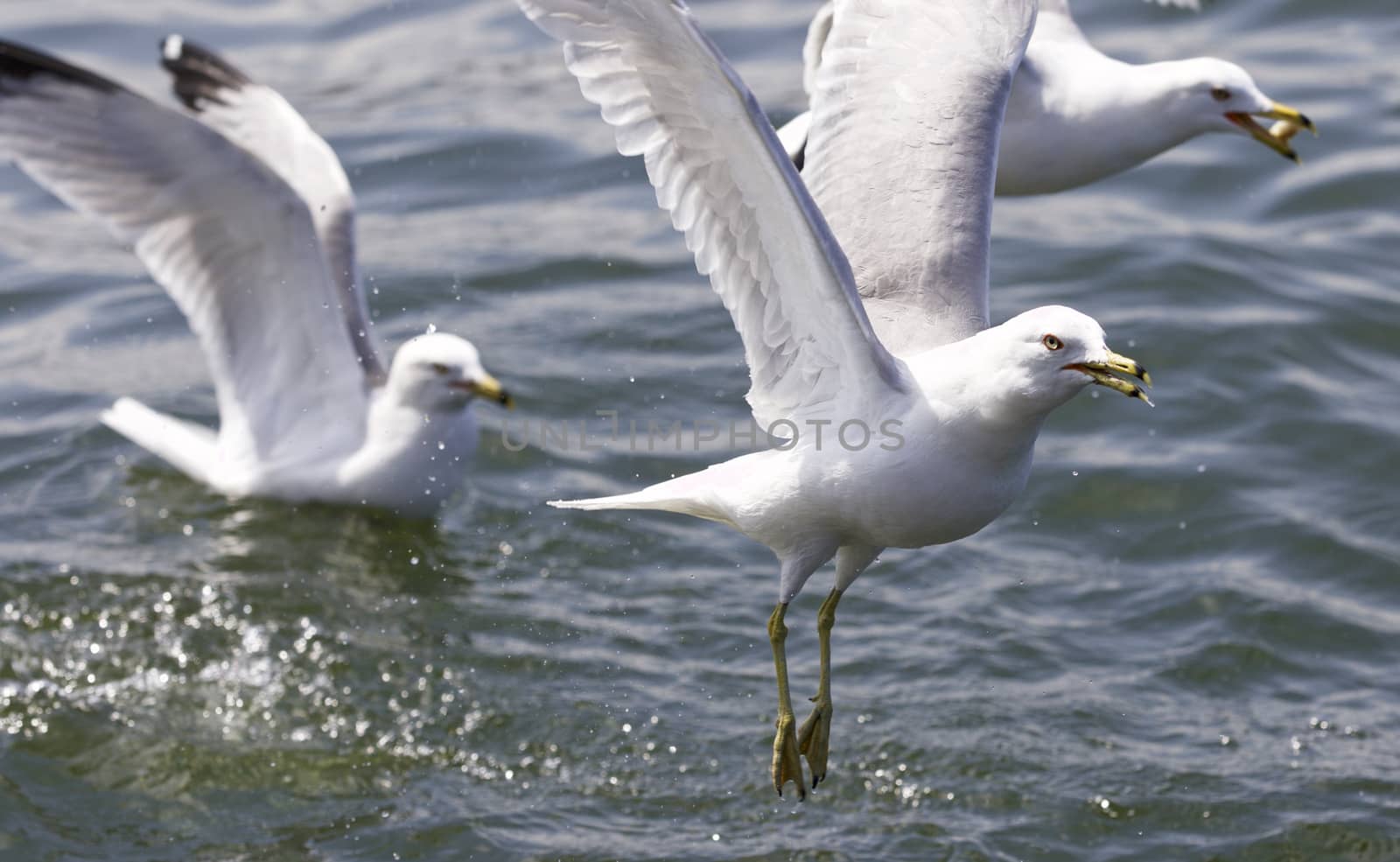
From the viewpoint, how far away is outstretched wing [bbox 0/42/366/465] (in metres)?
7.12

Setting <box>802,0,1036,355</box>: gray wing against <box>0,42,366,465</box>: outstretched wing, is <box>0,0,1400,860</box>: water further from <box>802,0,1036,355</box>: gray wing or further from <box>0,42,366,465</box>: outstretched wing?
<box>802,0,1036,355</box>: gray wing

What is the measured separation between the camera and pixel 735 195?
4.32 m

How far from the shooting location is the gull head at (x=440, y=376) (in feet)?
25.3

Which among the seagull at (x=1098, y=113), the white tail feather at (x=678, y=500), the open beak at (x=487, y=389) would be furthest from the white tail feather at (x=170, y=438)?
the white tail feather at (x=678, y=500)

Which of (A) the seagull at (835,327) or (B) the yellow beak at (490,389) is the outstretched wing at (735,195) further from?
(B) the yellow beak at (490,389)

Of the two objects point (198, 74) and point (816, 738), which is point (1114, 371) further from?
point (198, 74)

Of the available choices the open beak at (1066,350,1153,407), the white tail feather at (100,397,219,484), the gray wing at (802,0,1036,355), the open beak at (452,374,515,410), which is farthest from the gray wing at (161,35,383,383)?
the open beak at (1066,350,1153,407)

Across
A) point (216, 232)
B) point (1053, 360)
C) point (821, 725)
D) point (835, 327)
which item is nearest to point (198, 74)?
point (216, 232)

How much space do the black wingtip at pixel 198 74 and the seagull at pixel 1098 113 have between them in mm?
→ 3142

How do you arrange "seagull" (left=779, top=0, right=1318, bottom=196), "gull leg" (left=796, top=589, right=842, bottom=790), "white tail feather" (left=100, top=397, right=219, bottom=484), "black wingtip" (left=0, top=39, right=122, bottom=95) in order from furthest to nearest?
"white tail feather" (left=100, top=397, right=219, bottom=484), "black wingtip" (left=0, top=39, right=122, bottom=95), "seagull" (left=779, top=0, right=1318, bottom=196), "gull leg" (left=796, top=589, right=842, bottom=790)

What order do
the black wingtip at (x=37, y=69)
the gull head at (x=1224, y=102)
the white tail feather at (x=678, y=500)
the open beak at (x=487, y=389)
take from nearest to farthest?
the white tail feather at (x=678, y=500) < the gull head at (x=1224, y=102) < the black wingtip at (x=37, y=69) < the open beak at (x=487, y=389)

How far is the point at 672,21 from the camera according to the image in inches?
156

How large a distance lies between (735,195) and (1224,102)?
3.15m

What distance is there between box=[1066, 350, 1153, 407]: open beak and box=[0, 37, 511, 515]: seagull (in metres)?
3.88
